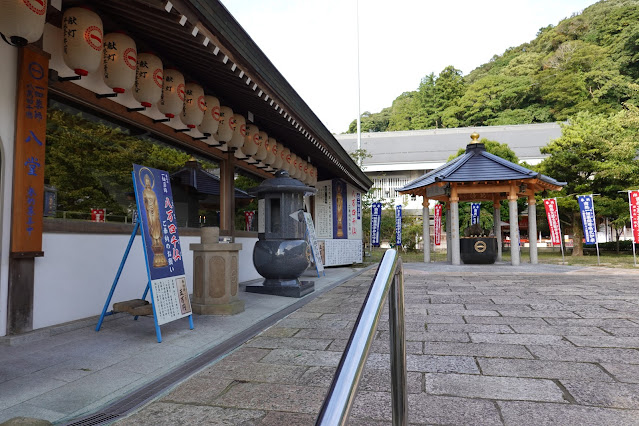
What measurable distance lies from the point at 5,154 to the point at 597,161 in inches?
957

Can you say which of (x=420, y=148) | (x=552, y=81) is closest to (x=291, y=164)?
Answer: (x=420, y=148)

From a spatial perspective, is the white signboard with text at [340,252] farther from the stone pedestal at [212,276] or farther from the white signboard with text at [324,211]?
the stone pedestal at [212,276]

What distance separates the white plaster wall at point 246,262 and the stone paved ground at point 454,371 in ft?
9.88

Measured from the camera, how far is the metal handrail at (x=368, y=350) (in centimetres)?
77

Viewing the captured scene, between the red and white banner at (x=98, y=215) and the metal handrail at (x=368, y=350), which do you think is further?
the red and white banner at (x=98, y=215)

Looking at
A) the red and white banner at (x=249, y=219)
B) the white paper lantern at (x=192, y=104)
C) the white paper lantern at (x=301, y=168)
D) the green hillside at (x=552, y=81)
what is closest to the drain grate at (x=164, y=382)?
the white paper lantern at (x=192, y=104)

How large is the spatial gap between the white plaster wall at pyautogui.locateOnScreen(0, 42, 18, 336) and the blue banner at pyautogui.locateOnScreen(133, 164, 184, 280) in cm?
108

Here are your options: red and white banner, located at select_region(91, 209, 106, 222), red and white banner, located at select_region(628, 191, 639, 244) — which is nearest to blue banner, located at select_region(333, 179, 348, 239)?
red and white banner, located at select_region(91, 209, 106, 222)

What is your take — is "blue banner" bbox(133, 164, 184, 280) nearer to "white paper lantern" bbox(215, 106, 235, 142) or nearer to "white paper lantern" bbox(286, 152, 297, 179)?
"white paper lantern" bbox(215, 106, 235, 142)

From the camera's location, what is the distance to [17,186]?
12.0ft

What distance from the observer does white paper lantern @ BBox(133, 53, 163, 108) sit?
493cm

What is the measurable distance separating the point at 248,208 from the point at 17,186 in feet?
18.3

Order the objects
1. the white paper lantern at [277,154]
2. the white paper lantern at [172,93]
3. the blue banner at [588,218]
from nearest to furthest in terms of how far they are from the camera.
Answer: the white paper lantern at [172,93], the white paper lantern at [277,154], the blue banner at [588,218]

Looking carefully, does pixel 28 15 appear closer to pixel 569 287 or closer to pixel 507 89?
pixel 569 287
